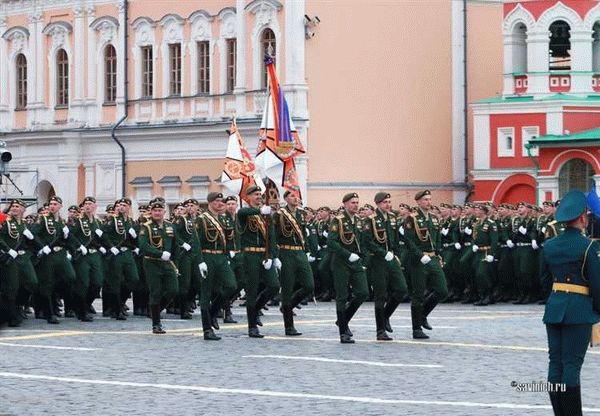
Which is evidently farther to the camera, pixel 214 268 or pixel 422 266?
pixel 214 268

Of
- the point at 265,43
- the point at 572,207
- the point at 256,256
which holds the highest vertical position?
the point at 265,43

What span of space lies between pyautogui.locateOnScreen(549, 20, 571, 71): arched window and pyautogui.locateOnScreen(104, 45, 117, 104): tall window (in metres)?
12.9

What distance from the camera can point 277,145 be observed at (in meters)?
34.0

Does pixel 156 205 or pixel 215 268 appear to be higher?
pixel 156 205

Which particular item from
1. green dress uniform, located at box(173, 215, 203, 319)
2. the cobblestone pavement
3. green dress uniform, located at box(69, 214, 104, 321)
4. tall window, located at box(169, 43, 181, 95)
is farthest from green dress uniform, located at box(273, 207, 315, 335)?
tall window, located at box(169, 43, 181, 95)

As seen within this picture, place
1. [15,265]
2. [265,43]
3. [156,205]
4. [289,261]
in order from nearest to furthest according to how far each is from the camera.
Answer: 1. [289,261]
2. [156,205]
3. [15,265]
4. [265,43]

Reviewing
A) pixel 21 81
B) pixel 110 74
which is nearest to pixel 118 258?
pixel 110 74

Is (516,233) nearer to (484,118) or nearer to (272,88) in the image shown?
(272,88)

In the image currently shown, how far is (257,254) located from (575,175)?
24.4 meters

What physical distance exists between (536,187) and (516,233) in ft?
47.0

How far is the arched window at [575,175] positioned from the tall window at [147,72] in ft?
41.3

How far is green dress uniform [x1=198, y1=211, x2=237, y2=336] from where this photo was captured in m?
23.5

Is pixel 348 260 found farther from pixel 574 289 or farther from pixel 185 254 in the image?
pixel 574 289

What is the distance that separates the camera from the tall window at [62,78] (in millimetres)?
55562
